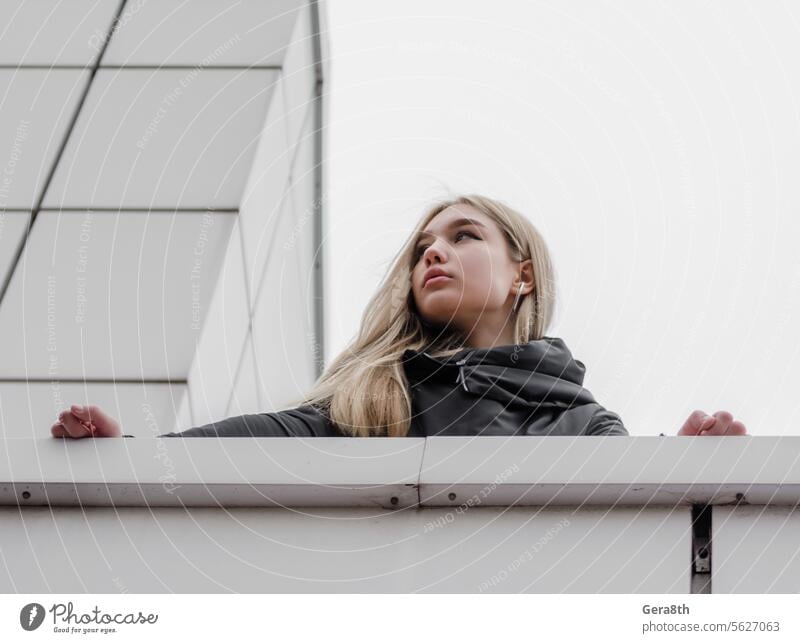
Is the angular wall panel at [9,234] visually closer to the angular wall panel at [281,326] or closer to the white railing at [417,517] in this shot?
the angular wall panel at [281,326]

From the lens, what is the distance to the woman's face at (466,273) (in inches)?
132

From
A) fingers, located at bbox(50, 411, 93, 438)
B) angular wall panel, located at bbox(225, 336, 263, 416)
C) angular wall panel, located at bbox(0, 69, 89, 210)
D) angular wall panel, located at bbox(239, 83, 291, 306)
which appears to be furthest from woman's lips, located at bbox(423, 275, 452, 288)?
angular wall panel, located at bbox(0, 69, 89, 210)

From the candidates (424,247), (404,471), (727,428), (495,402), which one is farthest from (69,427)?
(424,247)

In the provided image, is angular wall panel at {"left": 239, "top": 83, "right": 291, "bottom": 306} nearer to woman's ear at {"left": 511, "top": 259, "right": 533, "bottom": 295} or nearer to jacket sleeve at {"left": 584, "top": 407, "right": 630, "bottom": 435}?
woman's ear at {"left": 511, "top": 259, "right": 533, "bottom": 295}

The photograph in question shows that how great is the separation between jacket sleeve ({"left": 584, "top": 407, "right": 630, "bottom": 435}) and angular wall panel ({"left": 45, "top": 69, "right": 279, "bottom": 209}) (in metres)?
2.05

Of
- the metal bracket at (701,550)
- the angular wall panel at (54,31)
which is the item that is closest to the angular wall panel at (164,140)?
the angular wall panel at (54,31)

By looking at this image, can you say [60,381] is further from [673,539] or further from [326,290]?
[326,290]

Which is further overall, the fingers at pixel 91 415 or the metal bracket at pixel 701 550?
the fingers at pixel 91 415

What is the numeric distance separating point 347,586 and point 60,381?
238cm

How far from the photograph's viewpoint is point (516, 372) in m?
3.14

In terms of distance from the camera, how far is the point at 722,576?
227 cm

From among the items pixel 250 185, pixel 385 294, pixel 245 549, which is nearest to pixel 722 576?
pixel 245 549

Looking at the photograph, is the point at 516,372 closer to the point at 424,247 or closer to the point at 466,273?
the point at 466,273

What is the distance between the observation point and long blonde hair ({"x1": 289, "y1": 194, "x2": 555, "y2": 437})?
3.29 meters
